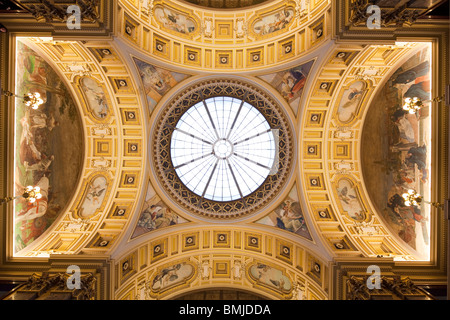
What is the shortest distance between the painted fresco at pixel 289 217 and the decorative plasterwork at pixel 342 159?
2.42ft

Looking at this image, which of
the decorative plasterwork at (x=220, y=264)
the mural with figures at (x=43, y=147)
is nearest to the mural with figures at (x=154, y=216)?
the decorative plasterwork at (x=220, y=264)

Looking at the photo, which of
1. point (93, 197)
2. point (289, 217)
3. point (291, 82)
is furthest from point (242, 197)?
point (93, 197)

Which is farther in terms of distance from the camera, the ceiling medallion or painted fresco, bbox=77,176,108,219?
the ceiling medallion

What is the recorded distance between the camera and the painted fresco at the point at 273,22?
15.5m

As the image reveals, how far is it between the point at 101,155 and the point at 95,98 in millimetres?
3230

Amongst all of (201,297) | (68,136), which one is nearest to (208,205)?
(201,297)

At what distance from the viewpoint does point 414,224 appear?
47.3 ft

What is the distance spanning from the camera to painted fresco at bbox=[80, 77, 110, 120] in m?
15.8

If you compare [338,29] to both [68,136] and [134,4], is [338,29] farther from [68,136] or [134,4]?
[68,136]

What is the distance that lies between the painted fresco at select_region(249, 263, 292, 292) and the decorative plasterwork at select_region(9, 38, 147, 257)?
8.45 m

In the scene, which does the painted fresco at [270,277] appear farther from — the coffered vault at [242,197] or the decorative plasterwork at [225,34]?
the decorative plasterwork at [225,34]

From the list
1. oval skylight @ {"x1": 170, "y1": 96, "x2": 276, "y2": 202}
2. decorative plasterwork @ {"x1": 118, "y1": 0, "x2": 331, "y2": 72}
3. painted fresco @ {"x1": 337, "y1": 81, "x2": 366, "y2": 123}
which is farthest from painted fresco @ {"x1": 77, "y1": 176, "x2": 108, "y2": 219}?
painted fresco @ {"x1": 337, "y1": 81, "x2": 366, "y2": 123}

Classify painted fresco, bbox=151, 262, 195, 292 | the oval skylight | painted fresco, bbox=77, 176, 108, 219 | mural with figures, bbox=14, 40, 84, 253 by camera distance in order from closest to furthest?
→ mural with figures, bbox=14, 40, 84, 253
painted fresco, bbox=77, 176, 108, 219
painted fresco, bbox=151, 262, 195, 292
the oval skylight

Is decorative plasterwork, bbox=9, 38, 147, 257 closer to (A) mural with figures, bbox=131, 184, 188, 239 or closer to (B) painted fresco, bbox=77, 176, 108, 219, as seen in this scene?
(B) painted fresco, bbox=77, 176, 108, 219
